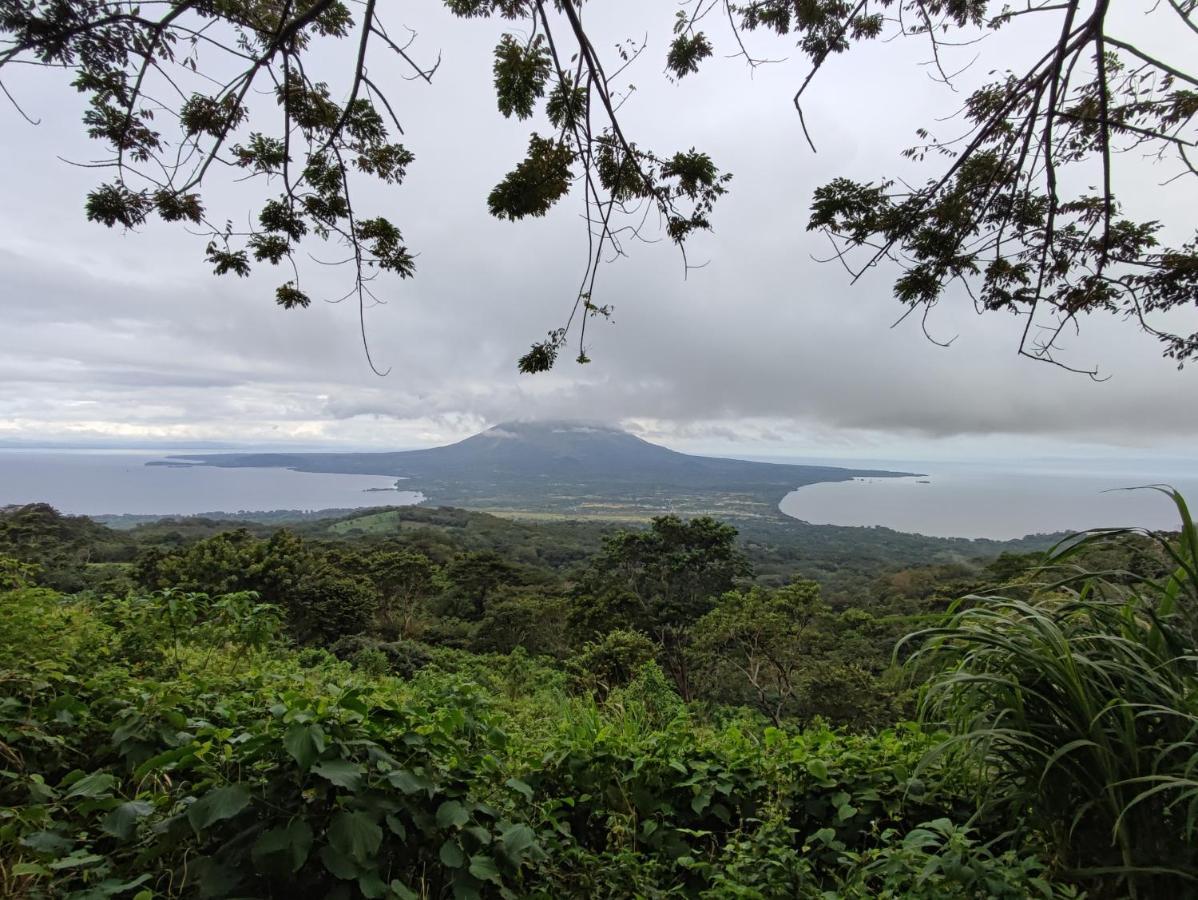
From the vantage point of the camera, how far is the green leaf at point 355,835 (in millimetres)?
1048

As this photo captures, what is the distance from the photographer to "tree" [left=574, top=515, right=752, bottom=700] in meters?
15.4

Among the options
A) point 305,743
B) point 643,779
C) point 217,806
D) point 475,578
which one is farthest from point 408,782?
point 475,578

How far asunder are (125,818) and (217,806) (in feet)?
0.78

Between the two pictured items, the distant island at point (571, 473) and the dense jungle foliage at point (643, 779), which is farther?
the distant island at point (571, 473)

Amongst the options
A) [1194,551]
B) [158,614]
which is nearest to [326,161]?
[158,614]

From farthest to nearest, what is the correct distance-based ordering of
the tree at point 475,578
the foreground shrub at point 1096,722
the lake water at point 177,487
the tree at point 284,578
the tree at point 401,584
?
the lake water at point 177,487 < the tree at point 475,578 < the tree at point 401,584 < the tree at point 284,578 < the foreground shrub at point 1096,722

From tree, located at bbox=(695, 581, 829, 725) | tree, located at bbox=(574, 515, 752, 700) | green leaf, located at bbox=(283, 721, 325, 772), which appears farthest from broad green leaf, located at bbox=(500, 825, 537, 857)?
tree, located at bbox=(574, 515, 752, 700)

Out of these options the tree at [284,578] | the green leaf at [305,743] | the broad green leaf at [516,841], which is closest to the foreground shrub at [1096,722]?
the broad green leaf at [516,841]

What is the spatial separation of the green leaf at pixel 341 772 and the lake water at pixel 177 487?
2772 inches

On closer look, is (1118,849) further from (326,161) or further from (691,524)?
(691,524)

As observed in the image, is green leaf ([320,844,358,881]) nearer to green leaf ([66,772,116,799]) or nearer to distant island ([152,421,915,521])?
green leaf ([66,772,116,799])

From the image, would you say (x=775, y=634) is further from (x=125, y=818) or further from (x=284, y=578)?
(x=284, y=578)

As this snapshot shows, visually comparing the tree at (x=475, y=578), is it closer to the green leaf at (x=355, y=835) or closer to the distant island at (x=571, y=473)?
the green leaf at (x=355, y=835)

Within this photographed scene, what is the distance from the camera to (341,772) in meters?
1.08
